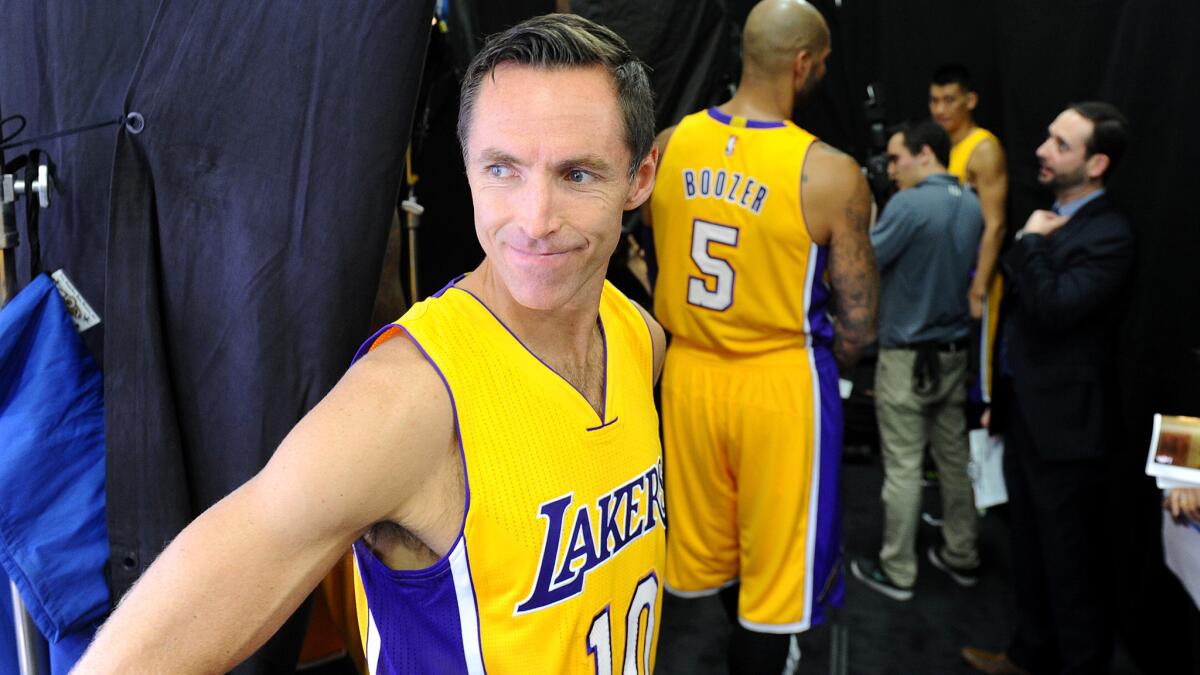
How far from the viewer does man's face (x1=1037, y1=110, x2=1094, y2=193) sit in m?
3.16

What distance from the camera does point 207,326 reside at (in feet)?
4.88

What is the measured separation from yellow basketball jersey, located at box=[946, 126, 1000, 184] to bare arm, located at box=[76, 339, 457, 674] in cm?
436

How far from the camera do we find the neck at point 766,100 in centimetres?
293

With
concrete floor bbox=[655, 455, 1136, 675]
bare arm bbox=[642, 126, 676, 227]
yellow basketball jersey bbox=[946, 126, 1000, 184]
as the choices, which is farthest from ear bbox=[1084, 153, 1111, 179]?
concrete floor bbox=[655, 455, 1136, 675]

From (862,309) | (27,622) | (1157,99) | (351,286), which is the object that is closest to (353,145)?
(351,286)

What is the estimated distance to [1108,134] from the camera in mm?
3141

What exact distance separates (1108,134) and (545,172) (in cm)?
265

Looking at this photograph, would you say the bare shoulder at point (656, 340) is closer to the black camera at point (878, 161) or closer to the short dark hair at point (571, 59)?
the short dark hair at point (571, 59)

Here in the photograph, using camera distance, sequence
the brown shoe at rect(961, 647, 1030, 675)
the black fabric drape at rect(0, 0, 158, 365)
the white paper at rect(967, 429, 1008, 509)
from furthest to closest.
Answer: the white paper at rect(967, 429, 1008, 509), the brown shoe at rect(961, 647, 1030, 675), the black fabric drape at rect(0, 0, 158, 365)

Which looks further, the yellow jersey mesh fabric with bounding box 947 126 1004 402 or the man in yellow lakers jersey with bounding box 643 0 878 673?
the yellow jersey mesh fabric with bounding box 947 126 1004 402

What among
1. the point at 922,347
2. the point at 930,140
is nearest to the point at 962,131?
the point at 930,140

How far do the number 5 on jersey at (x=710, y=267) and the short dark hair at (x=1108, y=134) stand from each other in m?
1.27

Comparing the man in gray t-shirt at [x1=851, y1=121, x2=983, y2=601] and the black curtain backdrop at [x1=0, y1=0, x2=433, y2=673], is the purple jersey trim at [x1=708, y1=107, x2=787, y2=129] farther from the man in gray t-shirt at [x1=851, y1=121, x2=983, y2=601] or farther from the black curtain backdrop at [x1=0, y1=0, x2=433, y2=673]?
the black curtain backdrop at [x1=0, y1=0, x2=433, y2=673]

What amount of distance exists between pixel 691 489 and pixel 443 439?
205cm
